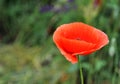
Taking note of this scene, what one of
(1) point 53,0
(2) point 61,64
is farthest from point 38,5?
(2) point 61,64

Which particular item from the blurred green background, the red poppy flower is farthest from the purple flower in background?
the red poppy flower

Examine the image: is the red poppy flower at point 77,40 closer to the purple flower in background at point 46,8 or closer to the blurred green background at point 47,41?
the blurred green background at point 47,41

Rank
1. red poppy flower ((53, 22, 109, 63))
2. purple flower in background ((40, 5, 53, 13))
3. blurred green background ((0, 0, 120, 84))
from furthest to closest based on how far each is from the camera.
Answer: purple flower in background ((40, 5, 53, 13))
blurred green background ((0, 0, 120, 84))
red poppy flower ((53, 22, 109, 63))

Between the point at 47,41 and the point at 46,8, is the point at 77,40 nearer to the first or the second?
Answer: the point at 47,41

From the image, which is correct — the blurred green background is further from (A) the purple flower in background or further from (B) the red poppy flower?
(B) the red poppy flower

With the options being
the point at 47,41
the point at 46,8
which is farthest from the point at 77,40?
the point at 46,8
